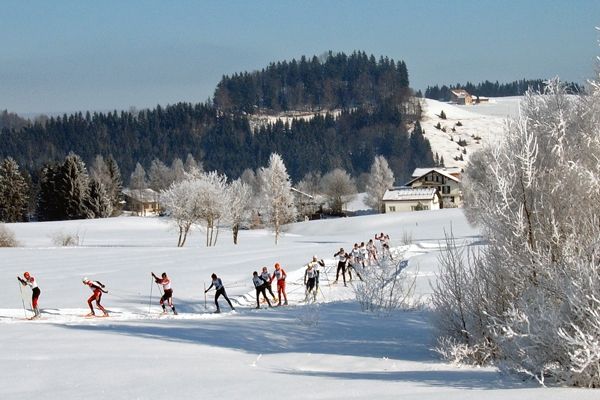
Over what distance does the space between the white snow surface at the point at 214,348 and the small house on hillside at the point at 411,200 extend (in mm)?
56372

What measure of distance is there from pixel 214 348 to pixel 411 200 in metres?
77.7

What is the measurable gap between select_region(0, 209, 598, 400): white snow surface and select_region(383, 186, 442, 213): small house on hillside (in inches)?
2219

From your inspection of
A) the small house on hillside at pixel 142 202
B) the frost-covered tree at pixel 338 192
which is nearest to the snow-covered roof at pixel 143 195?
the small house on hillside at pixel 142 202

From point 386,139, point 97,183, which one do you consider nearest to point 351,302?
point 97,183

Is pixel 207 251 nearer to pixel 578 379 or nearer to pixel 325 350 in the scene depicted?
pixel 325 350

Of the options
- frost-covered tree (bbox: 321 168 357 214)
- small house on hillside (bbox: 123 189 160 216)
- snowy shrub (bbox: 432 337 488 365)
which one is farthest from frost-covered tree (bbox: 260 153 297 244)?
small house on hillside (bbox: 123 189 160 216)

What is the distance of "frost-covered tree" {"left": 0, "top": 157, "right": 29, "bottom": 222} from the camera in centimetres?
8075

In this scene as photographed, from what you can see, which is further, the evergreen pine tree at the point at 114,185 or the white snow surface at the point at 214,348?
the evergreen pine tree at the point at 114,185

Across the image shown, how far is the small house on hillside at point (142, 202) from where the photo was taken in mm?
116625

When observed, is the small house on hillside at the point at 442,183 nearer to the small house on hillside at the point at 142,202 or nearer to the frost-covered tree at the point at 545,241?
the small house on hillside at the point at 142,202

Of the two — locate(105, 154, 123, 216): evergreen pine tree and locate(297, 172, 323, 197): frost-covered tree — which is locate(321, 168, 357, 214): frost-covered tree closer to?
locate(297, 172, 323, 197): frost-covered tree

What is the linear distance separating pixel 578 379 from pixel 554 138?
4350 mm

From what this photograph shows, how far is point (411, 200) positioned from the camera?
90625 millimetres

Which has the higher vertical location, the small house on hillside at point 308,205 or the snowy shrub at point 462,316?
the small house on hillside at point 308,205
